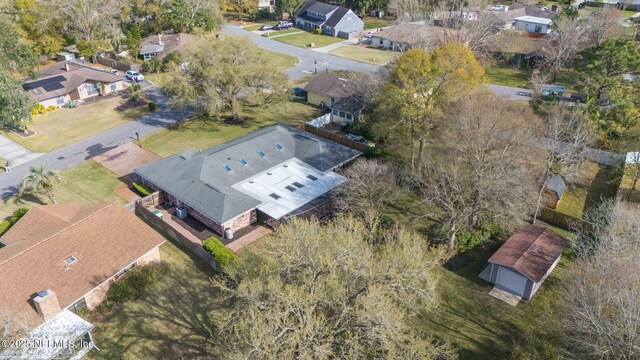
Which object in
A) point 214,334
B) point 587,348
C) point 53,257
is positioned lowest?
point 214,334

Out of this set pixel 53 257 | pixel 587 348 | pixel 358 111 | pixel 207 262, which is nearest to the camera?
pixel 587 348

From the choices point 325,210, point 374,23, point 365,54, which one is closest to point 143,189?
point 325,210

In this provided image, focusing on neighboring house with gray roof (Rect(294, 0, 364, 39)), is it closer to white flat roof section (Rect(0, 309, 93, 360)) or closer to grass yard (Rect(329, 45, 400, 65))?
grass yard (Rect(329, 45, 400, 65))

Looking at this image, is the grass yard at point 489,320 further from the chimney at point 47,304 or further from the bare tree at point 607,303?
the chimney at point 47,304

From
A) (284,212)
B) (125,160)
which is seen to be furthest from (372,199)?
(125,160)

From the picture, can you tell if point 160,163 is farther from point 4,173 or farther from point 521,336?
point 521,336

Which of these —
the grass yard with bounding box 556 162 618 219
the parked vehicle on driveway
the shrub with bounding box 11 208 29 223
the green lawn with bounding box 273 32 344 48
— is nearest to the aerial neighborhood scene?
the grass yard with bounding box 556 162 618 219

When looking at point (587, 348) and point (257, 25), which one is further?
point (257, 25)
